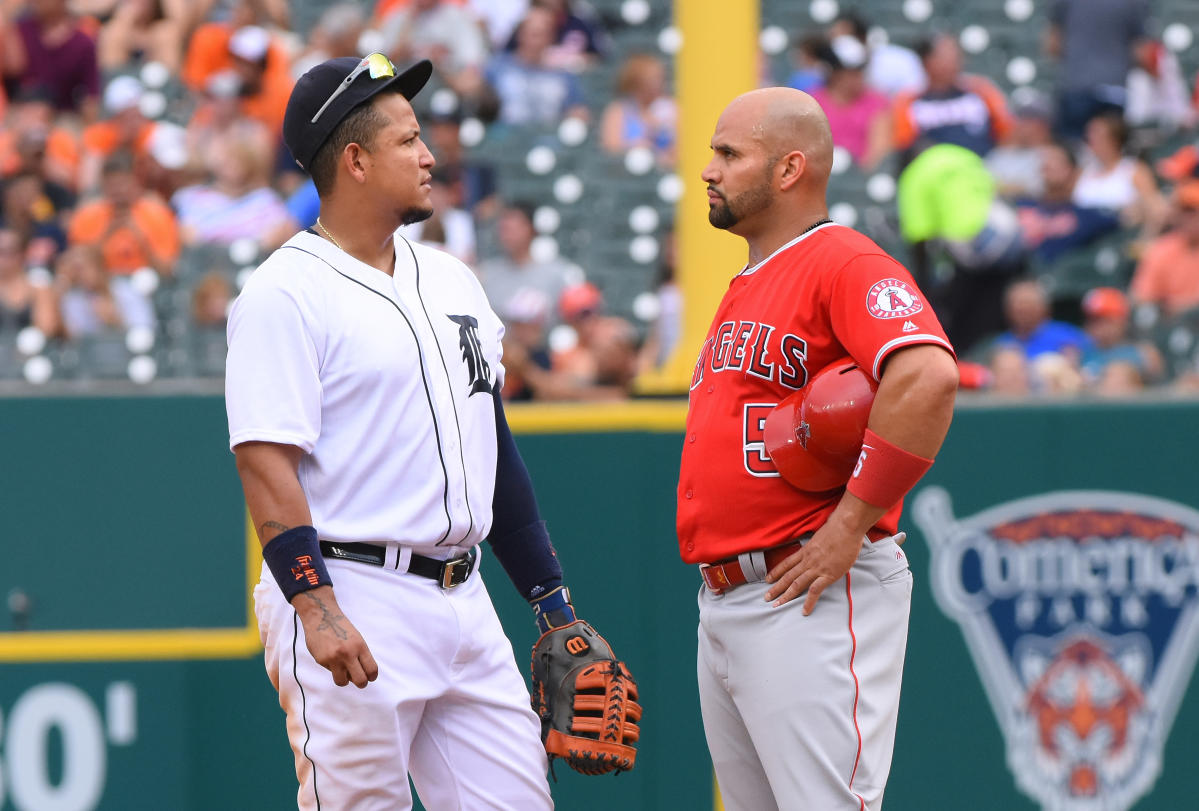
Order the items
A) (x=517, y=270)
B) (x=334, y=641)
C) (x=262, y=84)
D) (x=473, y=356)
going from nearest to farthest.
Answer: (x=334, y=641) → (x=473, y=356) → (x=517, y=270) → (x=262, y=84)

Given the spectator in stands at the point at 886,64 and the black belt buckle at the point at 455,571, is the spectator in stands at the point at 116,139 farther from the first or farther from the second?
the black belt buckle at the point at 455,571

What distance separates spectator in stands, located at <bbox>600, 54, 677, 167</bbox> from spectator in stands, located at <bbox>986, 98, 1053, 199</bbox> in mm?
2091

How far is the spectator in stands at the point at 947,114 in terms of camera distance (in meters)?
8.87

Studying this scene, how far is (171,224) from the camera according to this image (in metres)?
8.98

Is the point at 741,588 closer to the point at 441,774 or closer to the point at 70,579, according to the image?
the point at 441,774

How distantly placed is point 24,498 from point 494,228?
4.84 metres

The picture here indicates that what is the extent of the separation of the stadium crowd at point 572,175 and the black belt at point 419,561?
12.0 ft

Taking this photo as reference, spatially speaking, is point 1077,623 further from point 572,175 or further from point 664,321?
point 572,175

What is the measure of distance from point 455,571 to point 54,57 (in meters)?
8.01

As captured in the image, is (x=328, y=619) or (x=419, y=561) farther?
(x=419, y=561)

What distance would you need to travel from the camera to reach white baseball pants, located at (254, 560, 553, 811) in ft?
9.80

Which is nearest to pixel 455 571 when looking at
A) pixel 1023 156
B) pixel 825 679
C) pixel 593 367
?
pixel 825 679

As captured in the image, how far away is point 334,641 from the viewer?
9.30ft

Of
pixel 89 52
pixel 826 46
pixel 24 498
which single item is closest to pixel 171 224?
pixel 89 52
